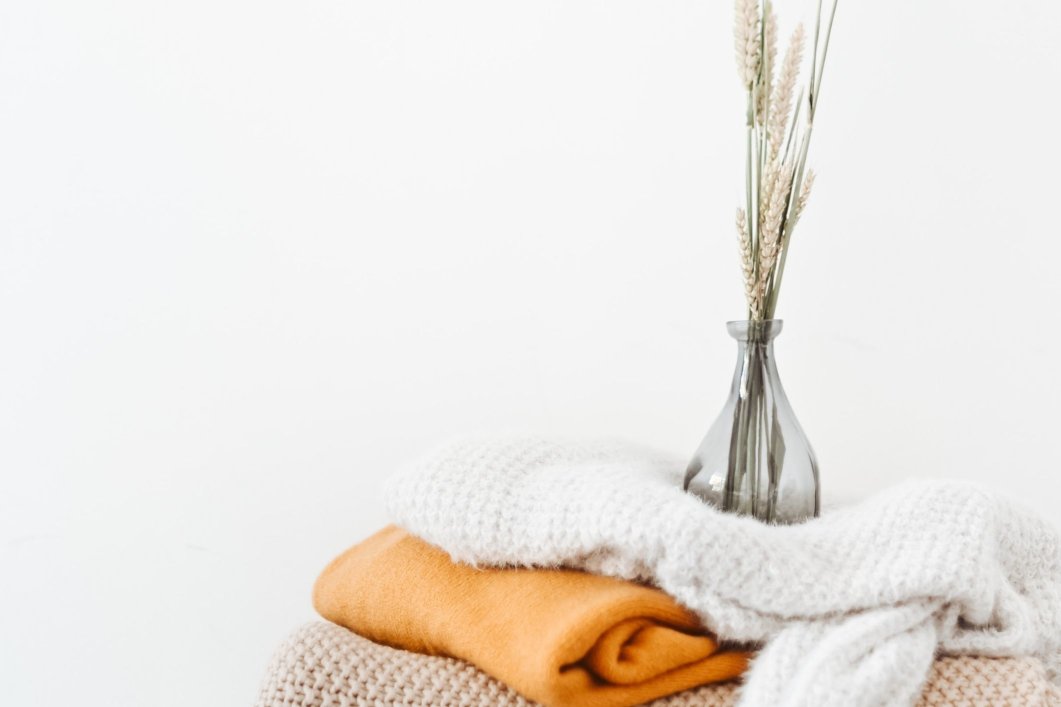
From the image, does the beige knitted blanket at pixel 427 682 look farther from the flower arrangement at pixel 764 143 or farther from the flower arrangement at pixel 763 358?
the flower arrangement at pixel 764 143

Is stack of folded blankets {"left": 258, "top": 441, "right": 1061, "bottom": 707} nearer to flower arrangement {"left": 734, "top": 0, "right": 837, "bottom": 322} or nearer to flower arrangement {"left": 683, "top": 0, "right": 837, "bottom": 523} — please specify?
flower arrangement {"left": 683, "top": 0, "right": 837, "bottom": 523}

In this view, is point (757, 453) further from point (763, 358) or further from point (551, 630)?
point (551, 630)

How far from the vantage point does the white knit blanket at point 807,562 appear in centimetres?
50

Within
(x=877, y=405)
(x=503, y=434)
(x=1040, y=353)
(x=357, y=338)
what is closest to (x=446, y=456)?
(x=503, y=434)

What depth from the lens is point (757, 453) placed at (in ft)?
2.17

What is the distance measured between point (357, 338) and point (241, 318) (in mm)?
125

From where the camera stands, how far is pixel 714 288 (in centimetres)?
96

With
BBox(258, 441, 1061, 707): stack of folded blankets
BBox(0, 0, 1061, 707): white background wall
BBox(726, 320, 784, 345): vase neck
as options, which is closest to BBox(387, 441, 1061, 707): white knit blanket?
BBox(258, 441, 1061, 707): stack of folded blankets

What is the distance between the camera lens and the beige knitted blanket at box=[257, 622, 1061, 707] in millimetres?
508

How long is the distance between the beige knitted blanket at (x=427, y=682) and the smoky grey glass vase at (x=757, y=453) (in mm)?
148

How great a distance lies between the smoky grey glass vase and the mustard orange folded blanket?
14 cm

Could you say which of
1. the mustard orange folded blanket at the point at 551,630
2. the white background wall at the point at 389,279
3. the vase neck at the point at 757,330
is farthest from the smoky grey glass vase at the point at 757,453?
the white background wall at the point at 389,279

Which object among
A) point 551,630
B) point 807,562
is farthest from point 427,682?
point 807,562

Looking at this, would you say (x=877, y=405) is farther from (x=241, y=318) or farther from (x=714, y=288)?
(x=241, y=318)
